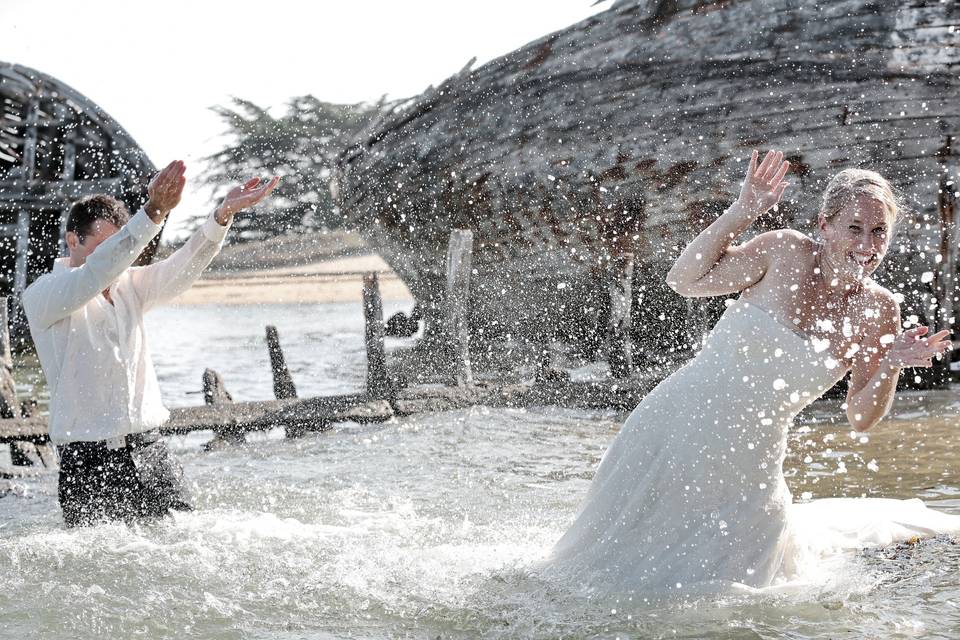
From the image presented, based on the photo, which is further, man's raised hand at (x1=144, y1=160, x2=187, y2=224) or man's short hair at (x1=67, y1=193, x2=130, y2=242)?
man's short hair at (x1=67, y1=193, x2=130, y2=242)

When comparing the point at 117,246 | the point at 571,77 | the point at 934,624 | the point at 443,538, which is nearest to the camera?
the point at 934,624

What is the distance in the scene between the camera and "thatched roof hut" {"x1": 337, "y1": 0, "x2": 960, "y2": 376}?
10383 mm

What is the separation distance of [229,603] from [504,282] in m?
10.8

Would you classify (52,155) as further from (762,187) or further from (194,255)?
(762,187)

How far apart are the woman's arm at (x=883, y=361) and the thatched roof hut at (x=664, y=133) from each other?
690 cm

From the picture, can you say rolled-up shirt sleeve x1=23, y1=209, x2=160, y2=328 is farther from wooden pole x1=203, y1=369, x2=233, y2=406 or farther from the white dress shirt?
wooden pole x1=203, y1=369, x2=233, y2=406

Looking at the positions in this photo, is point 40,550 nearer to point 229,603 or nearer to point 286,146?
point 229,603

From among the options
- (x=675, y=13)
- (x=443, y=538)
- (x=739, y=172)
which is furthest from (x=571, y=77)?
(x=443, y=538)

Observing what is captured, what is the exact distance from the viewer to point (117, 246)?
4.26 metres

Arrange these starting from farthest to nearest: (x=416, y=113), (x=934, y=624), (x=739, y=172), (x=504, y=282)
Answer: (x=504, y=282) < (x=416, y=113) < (x=739, y=172) < (x=934, y=624)

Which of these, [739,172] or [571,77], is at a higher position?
[571,77]

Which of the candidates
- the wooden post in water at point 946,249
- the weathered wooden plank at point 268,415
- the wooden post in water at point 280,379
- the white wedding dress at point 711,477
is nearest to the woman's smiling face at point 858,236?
the white wedding dress at point 711,477

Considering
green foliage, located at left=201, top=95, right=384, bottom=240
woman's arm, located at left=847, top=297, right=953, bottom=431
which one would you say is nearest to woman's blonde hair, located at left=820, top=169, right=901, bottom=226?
woman's arm, located at left=847, top=297, right=953, bottom=431

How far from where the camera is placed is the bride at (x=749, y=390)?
3.92 meters
